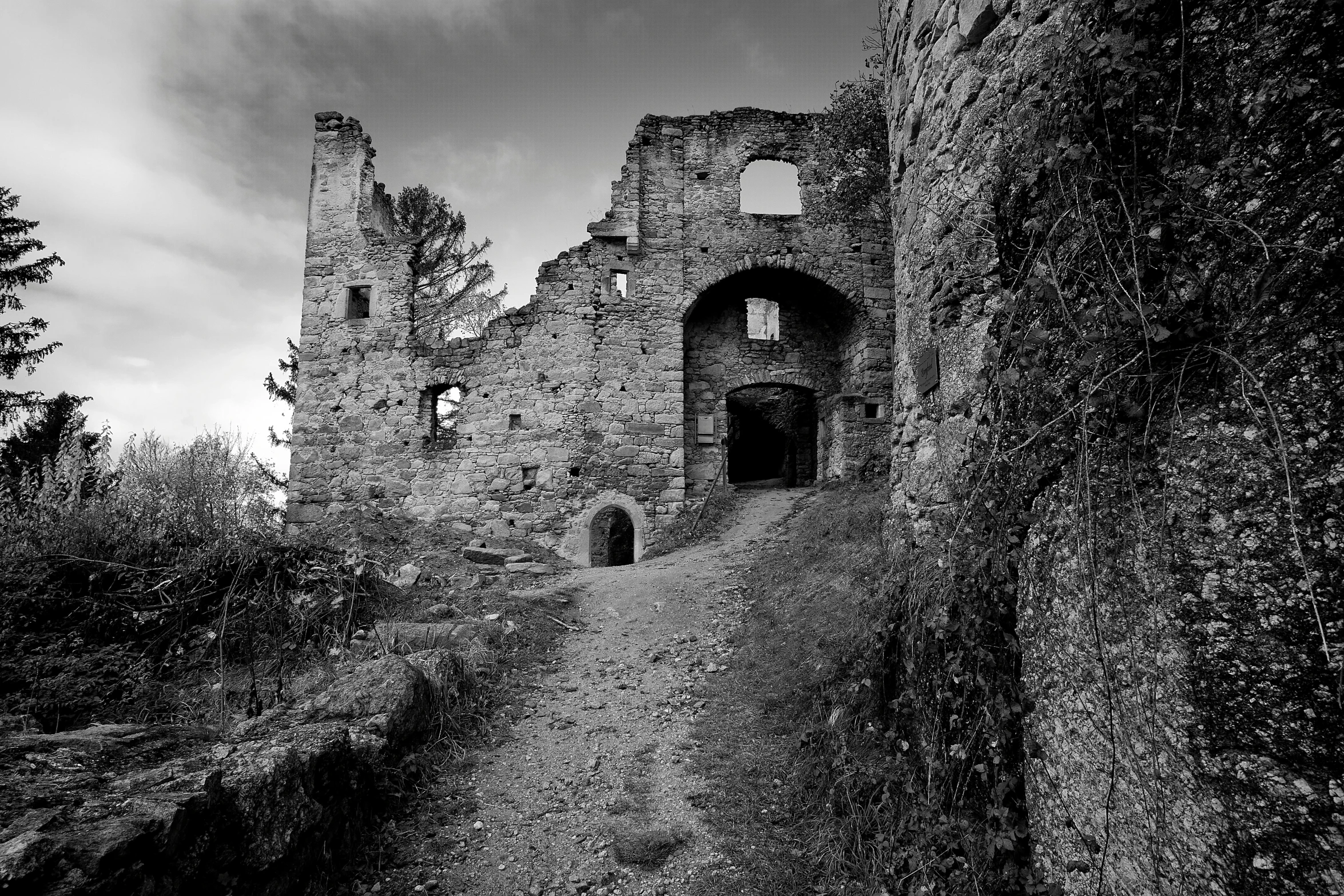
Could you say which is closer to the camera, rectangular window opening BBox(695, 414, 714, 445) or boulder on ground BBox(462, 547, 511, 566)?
boulder on ground BBox(462, 547, 511, 566)

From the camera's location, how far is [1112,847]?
183cm

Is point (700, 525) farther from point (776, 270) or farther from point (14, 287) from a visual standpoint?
point (14, 287)

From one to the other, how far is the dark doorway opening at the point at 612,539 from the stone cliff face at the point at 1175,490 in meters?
9.84

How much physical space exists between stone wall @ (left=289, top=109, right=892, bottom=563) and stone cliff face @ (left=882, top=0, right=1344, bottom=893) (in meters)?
9.65

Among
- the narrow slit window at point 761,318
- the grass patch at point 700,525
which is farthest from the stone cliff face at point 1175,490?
the narrow slit window at point 761,318

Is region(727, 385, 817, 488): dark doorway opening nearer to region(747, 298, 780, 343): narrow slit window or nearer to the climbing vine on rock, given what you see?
region(747, 298, 780, 343): narrow slit window

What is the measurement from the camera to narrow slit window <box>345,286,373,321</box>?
494 inches

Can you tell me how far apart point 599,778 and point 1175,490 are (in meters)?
3.37

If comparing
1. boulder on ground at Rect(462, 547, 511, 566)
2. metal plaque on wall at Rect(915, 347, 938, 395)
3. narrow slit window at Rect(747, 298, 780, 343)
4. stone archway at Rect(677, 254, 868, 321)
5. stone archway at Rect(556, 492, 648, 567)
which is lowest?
boulder on ground at Rect(462, 547, 511, 566)

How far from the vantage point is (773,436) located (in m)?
17.0

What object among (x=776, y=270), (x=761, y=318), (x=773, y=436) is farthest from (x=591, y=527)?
(x=761, y=318)

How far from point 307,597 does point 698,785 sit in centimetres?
411

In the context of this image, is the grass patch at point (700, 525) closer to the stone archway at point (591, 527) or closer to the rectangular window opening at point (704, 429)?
the stone archway at point (591, 527)

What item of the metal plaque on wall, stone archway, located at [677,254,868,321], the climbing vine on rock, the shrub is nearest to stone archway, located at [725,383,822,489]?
stone archway, located at [677,254,868,321]
